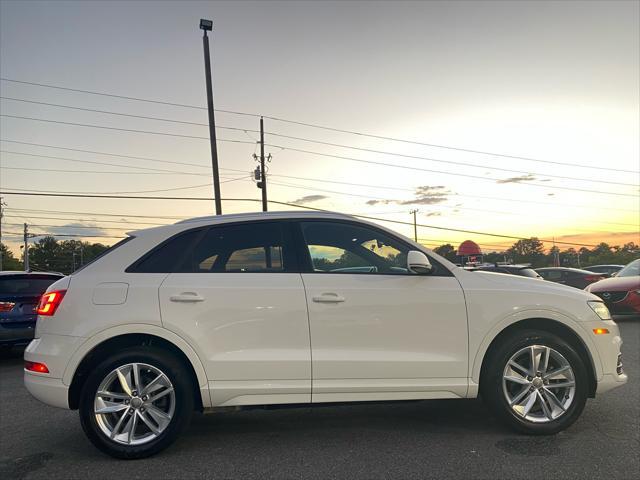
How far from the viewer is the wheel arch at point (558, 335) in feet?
13.1

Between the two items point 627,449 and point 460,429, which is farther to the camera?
point 460,429

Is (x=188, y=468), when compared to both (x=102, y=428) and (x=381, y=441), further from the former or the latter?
(x=381, y=441)

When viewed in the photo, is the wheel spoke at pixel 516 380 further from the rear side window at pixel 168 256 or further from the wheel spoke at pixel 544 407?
the rear side window at pixel 168 256

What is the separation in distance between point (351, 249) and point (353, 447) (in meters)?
1.57

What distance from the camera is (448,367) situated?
12.8 ft

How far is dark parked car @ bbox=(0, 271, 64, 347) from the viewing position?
305 inches

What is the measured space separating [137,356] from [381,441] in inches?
79.4

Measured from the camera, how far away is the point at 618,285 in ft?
36.4

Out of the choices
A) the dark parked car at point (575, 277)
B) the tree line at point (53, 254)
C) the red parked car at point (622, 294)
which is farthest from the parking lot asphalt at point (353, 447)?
the tree line at point (53, 254)

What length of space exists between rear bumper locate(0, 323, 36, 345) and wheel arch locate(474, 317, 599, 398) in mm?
7174

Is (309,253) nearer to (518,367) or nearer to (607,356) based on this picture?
(518,367)

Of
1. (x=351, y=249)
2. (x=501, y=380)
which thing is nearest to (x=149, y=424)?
(x=351, y=249)

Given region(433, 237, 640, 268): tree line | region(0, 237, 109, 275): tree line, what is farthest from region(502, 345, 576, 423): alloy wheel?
region(0, 237, 109, 275): tree line

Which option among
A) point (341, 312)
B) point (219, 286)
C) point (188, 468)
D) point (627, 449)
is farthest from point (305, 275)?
point (627, 449)
